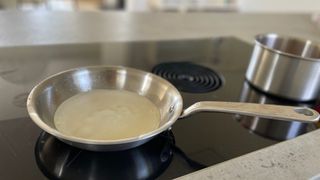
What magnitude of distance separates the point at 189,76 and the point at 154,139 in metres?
0.26

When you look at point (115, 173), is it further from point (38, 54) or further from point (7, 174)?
point (38, 54)

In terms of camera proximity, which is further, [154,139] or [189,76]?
[189,76]

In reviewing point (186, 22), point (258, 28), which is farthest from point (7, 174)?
point (258, 28)

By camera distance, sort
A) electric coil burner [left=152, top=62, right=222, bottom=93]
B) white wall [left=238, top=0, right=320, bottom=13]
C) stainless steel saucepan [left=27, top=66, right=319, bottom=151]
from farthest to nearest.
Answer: white wall [left=238, top=0, right=320, bottom=13], electric coil burner [left=152, top=62, right=222, bottom=93], stainless steel saucepan [left=27, top=66, right=319, bottom=151]

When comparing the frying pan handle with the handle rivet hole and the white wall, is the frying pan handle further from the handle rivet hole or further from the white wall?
the white wall

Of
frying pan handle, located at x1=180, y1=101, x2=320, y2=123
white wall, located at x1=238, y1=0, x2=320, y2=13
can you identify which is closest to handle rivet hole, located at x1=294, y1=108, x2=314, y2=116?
frying pan handle, located at x1=180, y1=101, x2=320, y2=123

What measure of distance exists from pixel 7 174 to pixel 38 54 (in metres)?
0.39

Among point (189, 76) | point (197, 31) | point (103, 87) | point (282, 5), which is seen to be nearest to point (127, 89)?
point (103, 87)

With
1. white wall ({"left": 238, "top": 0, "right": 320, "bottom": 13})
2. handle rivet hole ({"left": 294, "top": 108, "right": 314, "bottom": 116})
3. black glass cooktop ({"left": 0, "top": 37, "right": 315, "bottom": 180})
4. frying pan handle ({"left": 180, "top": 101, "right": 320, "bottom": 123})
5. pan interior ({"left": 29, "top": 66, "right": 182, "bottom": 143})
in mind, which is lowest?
black glass cooktop ({"left": 0, "top": 37, "right": 315, "bottom": 180})

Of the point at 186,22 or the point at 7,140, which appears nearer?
the point at 7,140

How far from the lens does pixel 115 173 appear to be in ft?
1.00

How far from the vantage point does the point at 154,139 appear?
365mm

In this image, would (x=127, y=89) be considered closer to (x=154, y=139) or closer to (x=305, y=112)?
(x=154, y=139)

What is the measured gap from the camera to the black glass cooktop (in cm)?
31
